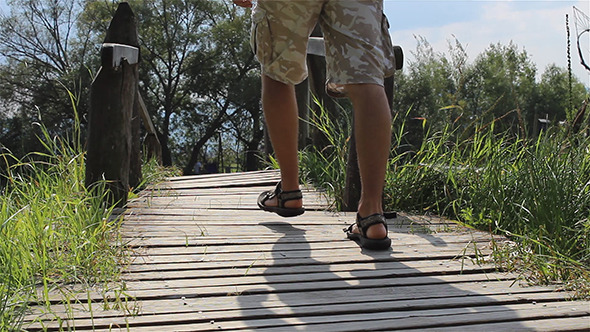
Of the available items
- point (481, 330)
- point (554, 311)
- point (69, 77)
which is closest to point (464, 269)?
point (554, 311)

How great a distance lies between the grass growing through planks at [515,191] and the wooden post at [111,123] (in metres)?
1.27

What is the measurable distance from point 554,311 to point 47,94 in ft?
115

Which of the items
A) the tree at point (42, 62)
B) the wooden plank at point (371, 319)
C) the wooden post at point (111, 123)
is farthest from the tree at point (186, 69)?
the wooden plank at point (371, 319)

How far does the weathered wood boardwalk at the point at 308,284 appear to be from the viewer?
5.48 ft

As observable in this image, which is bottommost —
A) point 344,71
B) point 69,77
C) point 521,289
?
point 521,289

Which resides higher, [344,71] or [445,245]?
[344,71]

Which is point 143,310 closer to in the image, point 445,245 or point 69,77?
point 445,245

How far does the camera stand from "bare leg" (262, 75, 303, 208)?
2703 millimetres

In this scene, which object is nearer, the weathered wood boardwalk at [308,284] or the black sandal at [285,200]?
the weathered wood boardwalk at [308,284]

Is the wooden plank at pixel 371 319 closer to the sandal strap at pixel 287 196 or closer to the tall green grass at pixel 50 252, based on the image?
the tall green grass at pixel 50 252

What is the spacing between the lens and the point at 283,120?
2.74 m

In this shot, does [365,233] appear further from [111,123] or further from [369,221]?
[111,123]

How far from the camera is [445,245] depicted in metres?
2.63

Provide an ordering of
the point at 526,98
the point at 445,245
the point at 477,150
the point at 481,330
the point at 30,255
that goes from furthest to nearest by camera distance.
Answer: the point at 526,98 < the point at 477,150 < the point at 445,245 < the point at 30,255 < the point at 481,330
